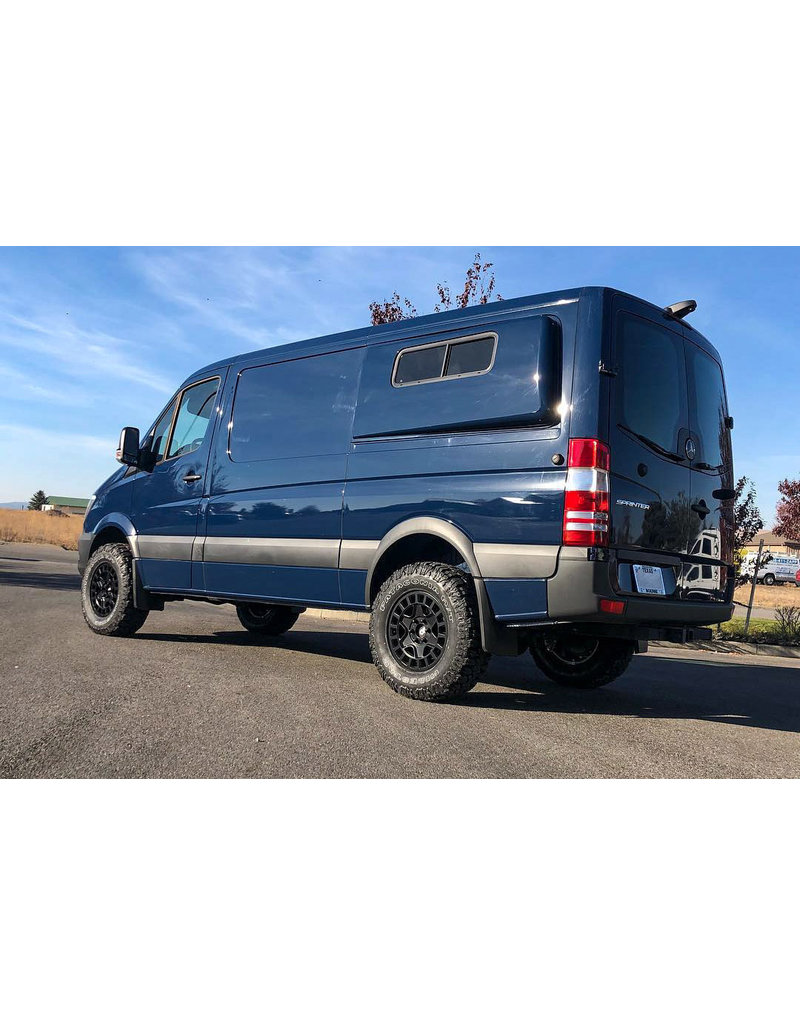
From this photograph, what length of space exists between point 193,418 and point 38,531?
3240 centimetres

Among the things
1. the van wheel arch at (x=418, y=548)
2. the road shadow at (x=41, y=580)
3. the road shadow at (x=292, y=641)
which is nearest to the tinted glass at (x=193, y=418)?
the road shadow at (x=292, y=641)

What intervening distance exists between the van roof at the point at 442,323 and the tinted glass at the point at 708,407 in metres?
0.14

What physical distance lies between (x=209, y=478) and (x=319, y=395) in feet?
4.61

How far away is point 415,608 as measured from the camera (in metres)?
5.01

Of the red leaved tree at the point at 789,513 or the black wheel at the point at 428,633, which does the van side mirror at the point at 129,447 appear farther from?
the red leaved tree at the point at 789,513

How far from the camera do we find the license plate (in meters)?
4.50

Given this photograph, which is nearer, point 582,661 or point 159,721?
point 159,721

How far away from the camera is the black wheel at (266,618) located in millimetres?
8078

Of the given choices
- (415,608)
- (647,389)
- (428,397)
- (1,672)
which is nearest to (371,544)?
(415,608)

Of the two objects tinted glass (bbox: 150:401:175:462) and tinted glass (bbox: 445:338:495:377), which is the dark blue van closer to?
tinted glass (bbox: 445:338:495:377)

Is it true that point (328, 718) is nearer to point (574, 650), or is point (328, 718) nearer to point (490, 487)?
point (490, 487)

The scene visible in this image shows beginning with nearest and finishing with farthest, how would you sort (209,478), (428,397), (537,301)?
(537,301) < (428,397) < (209,478)

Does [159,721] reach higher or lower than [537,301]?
lower

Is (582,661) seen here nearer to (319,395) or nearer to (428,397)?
(428,397)
